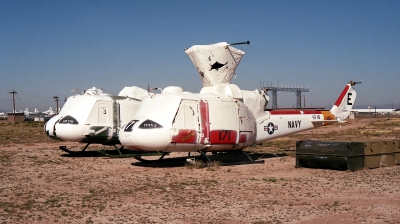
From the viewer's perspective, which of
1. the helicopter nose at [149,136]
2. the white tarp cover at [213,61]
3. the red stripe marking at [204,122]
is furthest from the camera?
the white tarp cover at [213,61]

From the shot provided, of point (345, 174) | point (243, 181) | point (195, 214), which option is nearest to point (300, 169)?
point (345, 174)

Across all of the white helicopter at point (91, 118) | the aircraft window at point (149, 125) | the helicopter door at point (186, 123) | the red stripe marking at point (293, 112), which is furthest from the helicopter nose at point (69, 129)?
the red stripe marking at point (293, 112)

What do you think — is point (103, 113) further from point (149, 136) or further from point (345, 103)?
point (345, 103)

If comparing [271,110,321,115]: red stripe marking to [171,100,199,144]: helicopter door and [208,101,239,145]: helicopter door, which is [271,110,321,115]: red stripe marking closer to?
[208,101,239,145]: helicopter door

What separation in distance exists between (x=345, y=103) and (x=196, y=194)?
489 inches

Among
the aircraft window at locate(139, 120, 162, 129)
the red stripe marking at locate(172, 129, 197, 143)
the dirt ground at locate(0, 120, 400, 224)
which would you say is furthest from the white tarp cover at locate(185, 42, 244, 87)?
the aircraft window at locate(139, 120, 162, 129)

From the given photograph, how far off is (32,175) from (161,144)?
4.26 m

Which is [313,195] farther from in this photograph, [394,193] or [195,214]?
[195,214]

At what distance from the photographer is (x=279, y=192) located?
1092 centimetres

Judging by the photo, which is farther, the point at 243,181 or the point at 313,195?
the point at 243,181

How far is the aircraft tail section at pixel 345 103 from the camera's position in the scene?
67.6 feet

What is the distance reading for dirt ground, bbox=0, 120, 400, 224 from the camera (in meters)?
8.43

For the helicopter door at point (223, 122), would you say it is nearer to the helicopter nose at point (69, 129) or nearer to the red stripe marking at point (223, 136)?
the red stripe marking at point (223, 136)

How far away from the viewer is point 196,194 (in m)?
10.8
